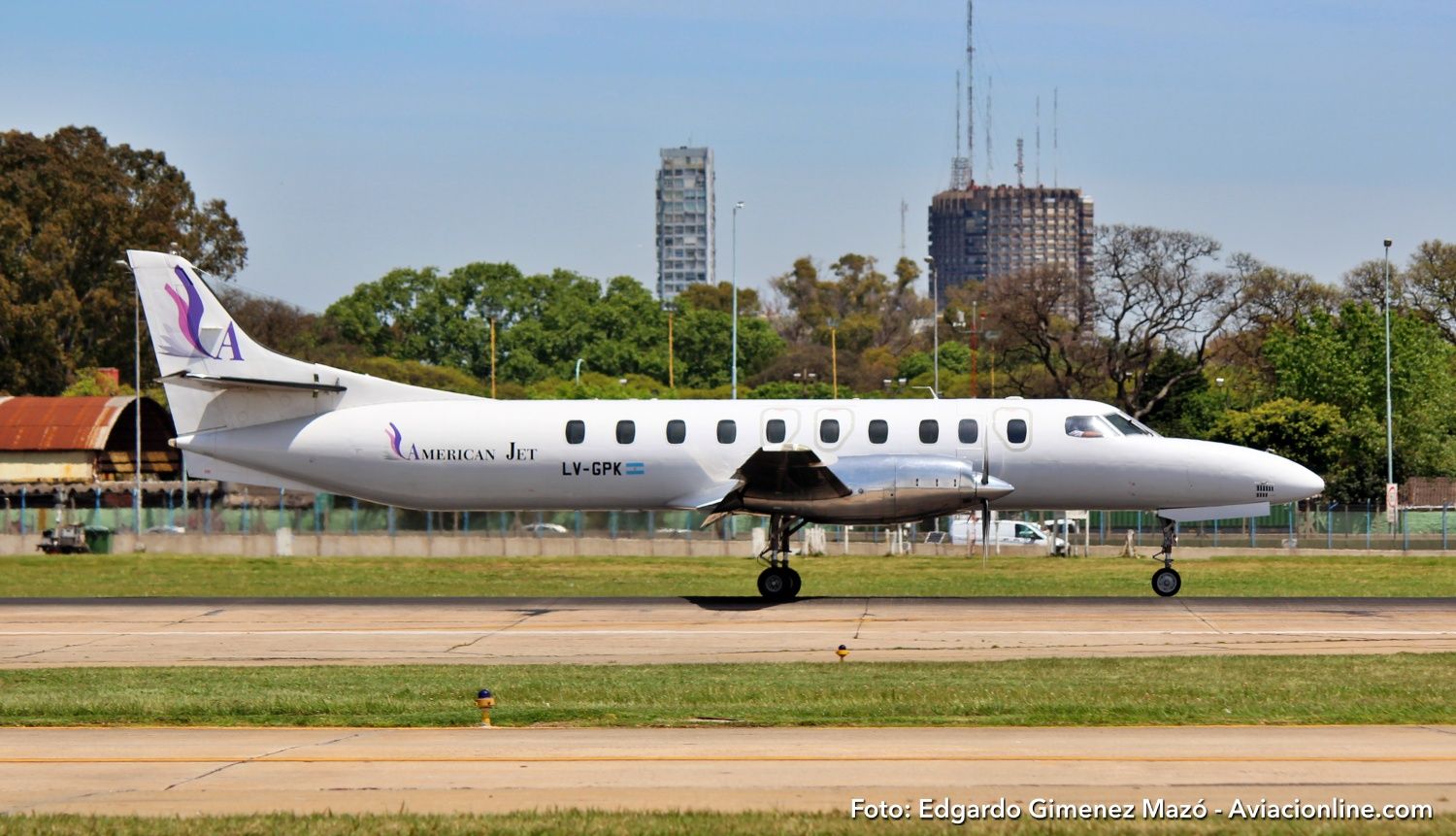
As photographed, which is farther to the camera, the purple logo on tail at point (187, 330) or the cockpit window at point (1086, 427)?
the purple logo on tail at point (187, 330)

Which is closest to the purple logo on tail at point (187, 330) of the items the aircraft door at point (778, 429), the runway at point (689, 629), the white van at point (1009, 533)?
the runway at point (689, 629)

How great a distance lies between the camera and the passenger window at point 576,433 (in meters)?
28.3

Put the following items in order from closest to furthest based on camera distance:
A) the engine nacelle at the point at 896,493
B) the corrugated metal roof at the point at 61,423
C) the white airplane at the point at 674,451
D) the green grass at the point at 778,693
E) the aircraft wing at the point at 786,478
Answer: the green grass at the point at 778,693, the aircraft wing at the point at 786,478, the engine nacelle at the point at 896,493, the white airplane at the point at 674,451, the corrugated metal roof at the point at 61,423

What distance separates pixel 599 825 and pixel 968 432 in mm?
18230

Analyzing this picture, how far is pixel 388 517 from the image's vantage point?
151ft

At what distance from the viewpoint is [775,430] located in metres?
27.8

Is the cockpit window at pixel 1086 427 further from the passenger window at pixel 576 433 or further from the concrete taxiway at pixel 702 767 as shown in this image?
the concrete taxiway at pixel 702 767

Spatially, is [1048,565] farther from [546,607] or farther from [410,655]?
[410,655]

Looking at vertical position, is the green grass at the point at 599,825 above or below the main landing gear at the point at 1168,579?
below

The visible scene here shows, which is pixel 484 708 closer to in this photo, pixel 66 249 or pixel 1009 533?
pixel 1009 533

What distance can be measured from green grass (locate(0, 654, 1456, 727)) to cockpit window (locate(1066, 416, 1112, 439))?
8.75m

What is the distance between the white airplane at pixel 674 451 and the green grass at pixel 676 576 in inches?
142

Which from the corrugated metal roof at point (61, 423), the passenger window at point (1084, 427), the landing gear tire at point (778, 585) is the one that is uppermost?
the corrugated metal roof at point (61, 423)

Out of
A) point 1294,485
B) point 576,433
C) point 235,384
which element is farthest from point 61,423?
point 1294,485
